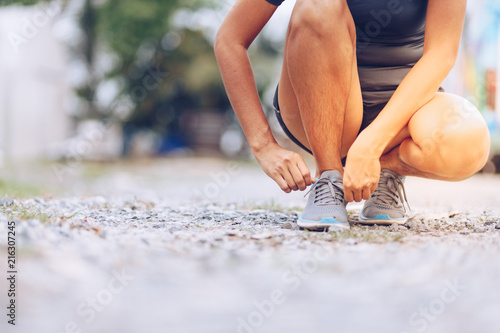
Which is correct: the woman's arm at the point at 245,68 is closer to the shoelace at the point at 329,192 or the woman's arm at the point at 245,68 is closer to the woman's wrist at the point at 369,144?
the shoelace at the point at 329,192

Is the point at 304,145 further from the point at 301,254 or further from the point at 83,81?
the point at 83,81

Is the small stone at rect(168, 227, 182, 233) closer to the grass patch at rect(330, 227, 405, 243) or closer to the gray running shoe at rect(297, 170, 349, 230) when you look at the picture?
the gray running shoe at rect(297, 170, 349, 230)

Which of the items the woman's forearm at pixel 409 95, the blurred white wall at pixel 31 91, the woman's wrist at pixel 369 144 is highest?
the woman's forearm at pixel 409 95

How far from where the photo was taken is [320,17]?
1.80 metres

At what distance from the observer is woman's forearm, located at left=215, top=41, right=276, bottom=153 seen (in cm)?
196

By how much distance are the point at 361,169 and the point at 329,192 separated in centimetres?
20

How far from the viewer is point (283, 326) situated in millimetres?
1062

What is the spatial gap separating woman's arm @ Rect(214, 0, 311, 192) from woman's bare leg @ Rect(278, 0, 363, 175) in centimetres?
15

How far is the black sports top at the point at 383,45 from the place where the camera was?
77.4 inches

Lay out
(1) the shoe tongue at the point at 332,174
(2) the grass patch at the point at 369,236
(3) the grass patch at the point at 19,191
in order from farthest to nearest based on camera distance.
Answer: (3) the grass patch at the point at 19,191 → (1) the shoe tongue at the point at 332,174 → (2) the grass patch at the point at 369,236

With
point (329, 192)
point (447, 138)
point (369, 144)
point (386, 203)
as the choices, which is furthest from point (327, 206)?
point (447, 138)

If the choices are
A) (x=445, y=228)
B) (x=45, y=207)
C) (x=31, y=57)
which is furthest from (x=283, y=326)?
(x=31, y=57)

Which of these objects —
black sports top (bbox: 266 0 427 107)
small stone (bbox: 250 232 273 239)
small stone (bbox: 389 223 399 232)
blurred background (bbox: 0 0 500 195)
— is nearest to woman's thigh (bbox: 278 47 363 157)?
black sports top (bbox: 266 0 427 107)

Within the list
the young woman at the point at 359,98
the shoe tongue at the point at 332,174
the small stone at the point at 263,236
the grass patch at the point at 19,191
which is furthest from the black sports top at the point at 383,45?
the grass patch at the point at 19,191
